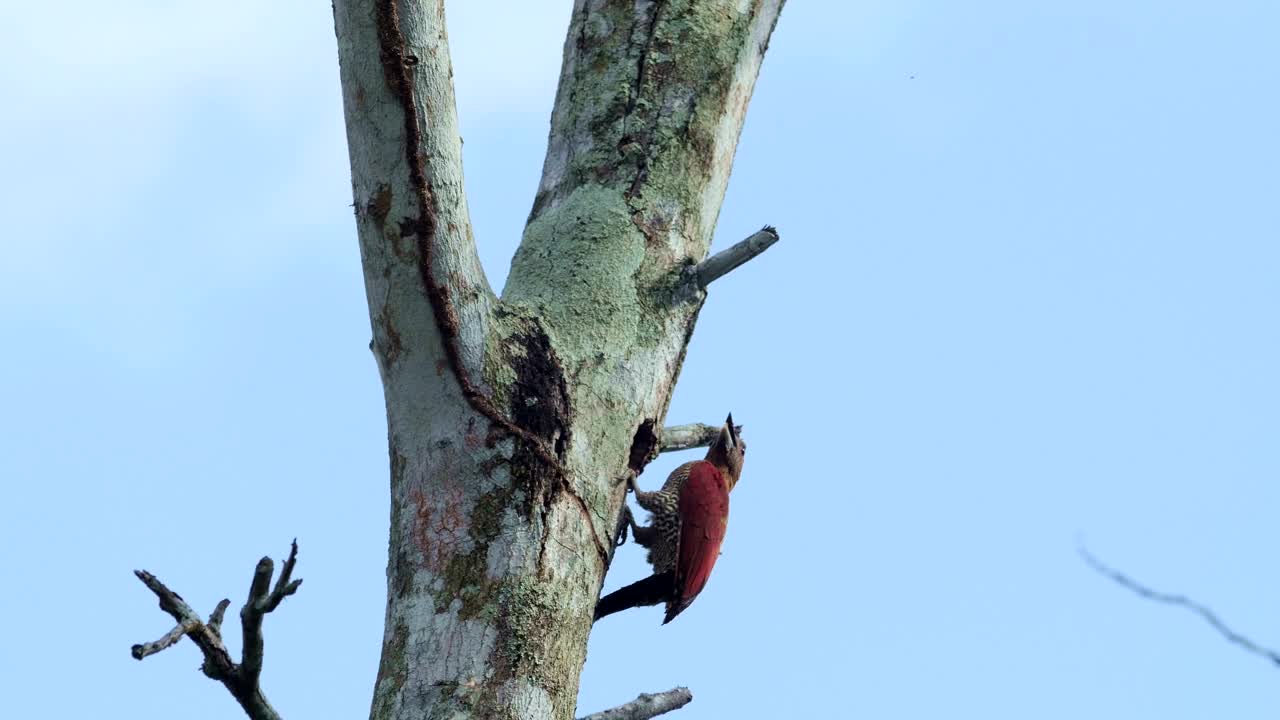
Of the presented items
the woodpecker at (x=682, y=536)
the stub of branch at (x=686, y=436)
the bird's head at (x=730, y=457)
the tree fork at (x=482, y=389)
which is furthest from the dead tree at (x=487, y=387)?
the bird's head at (x=730, y=457)

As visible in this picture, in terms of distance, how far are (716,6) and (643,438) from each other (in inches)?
54.8

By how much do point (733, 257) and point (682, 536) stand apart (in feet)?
6.80

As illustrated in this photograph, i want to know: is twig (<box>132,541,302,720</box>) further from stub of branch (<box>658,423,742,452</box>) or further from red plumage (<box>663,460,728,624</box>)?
red plumage (<box>663,460,728,624</box>)

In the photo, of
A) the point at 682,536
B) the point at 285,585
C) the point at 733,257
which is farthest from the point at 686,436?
the point at 285,585

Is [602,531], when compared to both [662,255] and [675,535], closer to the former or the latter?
[662,255]

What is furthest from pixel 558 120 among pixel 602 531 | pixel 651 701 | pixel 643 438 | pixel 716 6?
pixel 651 701

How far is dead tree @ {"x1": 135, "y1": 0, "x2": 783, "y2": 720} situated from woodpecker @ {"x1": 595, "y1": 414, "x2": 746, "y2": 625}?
1669 mm

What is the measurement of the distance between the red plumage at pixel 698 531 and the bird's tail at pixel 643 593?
0.14ft

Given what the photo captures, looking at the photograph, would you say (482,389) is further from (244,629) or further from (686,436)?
(686,436)

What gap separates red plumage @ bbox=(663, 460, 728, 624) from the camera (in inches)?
201

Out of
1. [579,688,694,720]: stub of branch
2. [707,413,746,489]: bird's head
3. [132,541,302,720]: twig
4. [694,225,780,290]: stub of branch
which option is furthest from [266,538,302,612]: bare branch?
[707,413,746,489]: bird's head

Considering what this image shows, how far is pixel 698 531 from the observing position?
520 cm

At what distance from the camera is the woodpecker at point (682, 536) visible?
5121 mm

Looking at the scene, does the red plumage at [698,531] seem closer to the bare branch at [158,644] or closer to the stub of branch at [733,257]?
the stub of branch at [733,257]
